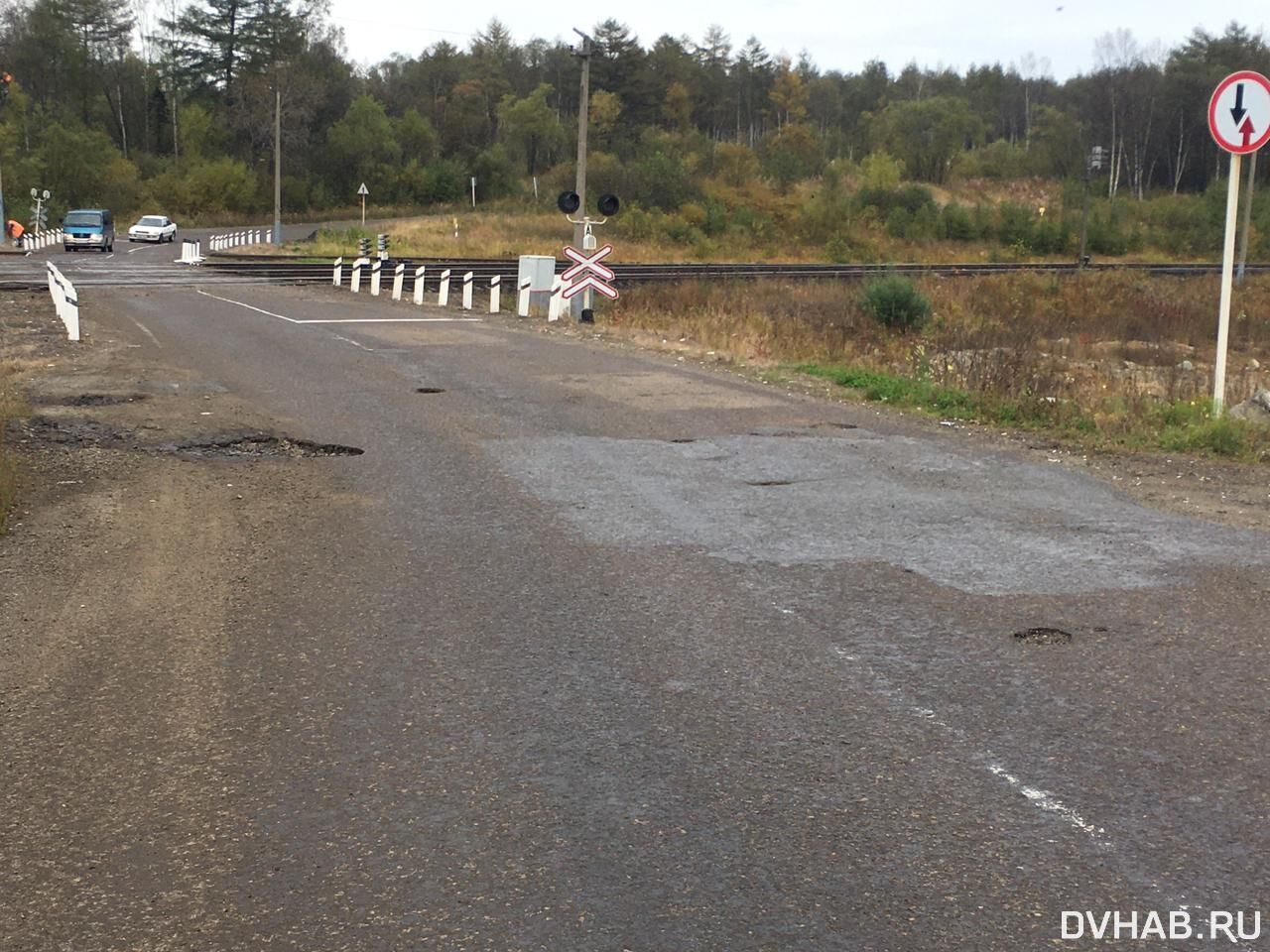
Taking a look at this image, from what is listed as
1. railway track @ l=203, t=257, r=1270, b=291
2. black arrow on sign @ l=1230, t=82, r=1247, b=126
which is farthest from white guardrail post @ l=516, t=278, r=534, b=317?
black arrow on sign @ l=1230, t=82, r=1247, b=126

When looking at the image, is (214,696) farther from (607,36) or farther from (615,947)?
(607,36)

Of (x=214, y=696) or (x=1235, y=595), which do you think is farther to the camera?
(x=1235, y=595)

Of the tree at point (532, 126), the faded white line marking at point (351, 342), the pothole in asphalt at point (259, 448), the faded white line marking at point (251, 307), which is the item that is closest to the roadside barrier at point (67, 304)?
the faded white line marking at point (251, 307)

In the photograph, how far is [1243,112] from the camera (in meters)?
11.8

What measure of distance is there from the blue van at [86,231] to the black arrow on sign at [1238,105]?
174 feet

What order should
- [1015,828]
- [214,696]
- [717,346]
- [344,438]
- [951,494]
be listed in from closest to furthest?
[1015,828]
[214,696]
[951,494]
[344,438]
[717,346]

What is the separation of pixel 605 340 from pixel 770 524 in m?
14.3

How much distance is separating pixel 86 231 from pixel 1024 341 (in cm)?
4569

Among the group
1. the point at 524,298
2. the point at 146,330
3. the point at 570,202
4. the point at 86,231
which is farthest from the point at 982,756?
the point at 86,231

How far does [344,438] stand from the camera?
12.2m

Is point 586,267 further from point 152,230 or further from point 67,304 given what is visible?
point 152,230

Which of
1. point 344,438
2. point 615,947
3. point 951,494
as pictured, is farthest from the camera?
point 344,438

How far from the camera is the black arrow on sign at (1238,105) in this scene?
11.8m

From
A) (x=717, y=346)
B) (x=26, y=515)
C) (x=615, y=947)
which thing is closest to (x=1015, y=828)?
(x=615, y=947)
